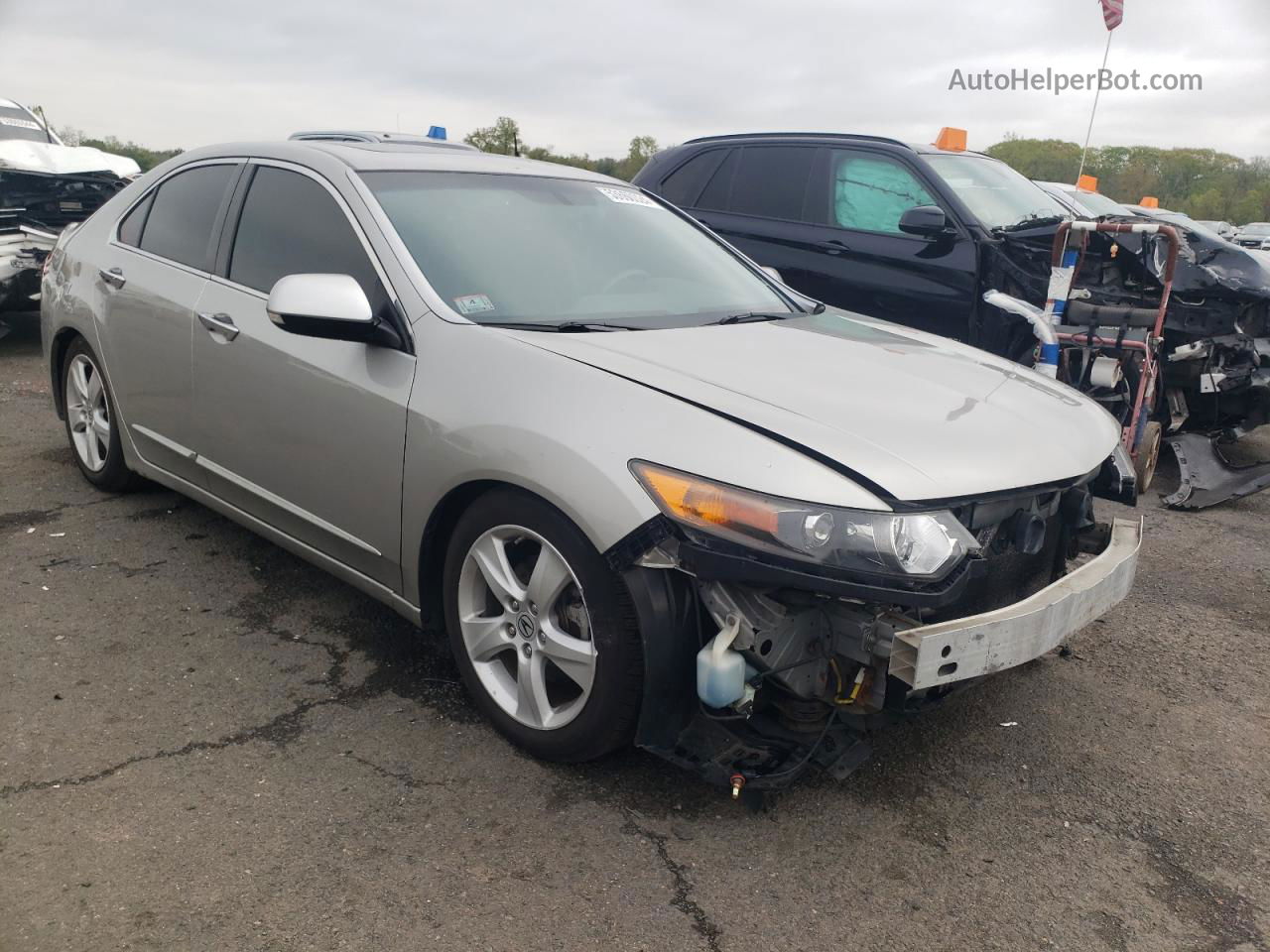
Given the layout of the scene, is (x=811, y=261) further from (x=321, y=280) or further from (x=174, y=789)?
(x=174, y=789)

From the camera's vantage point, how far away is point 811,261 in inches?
256

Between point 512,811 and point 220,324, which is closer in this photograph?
point 512,811

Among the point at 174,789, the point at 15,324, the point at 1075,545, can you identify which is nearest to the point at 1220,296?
the point at 1075,545

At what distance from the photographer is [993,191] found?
6547 millimetres

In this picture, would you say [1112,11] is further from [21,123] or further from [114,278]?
[21,123]

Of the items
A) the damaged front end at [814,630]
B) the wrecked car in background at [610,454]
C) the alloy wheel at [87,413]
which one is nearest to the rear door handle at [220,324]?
the wrecked car in background at [610,454]

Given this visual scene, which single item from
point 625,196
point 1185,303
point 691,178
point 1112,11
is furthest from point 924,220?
point 1112,11

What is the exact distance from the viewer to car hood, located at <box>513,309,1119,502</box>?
2338mm

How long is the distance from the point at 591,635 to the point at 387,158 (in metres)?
1.87

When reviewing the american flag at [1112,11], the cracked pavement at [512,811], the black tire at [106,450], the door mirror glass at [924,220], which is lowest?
the cracked pavement at [512,811]

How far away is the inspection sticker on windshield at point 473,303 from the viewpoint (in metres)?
2.91

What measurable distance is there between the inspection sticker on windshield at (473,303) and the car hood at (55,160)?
7.42 meters

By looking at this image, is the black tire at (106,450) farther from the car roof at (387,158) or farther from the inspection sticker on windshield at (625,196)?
the inspection sticker on windshield at (625,196)

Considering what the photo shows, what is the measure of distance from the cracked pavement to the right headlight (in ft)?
2.41
